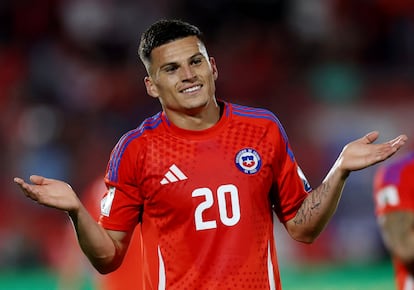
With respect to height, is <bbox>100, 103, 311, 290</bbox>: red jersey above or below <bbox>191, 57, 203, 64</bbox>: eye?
below

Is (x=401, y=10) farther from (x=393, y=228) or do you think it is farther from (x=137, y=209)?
(x=137, y=209)

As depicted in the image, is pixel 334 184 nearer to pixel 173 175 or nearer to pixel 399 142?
pixel 399 142

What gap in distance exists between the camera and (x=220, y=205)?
419 centimetres

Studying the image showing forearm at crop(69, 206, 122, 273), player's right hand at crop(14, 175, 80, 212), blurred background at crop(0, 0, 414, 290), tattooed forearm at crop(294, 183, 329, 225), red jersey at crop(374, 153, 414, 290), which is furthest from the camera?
blurred background at crop(0, 0, 414, 290)

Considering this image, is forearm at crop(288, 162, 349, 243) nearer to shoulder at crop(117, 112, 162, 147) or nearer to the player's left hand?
the player's left hand

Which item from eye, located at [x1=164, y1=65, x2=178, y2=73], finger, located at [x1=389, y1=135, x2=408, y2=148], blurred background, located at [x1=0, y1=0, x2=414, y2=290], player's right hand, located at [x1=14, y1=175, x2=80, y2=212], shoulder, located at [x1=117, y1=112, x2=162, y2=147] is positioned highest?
blurred background, located at [x1=0, y1=0, x2=414, y2=290]

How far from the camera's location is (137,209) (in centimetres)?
436

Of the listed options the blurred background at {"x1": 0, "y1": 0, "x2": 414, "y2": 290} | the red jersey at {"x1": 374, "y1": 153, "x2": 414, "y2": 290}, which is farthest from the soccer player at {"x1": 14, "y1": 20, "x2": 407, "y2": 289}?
the blurred background at {"x1": 0, "y1": 0, "x2": 414, "y2": 290}

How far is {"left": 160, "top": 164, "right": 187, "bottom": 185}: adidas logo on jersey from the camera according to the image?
4258mm

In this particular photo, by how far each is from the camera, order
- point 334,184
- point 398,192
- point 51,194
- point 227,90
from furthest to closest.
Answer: point 227,90 < point 398,192 < point 334,184 < point 51,194

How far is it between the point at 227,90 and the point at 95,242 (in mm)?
8884

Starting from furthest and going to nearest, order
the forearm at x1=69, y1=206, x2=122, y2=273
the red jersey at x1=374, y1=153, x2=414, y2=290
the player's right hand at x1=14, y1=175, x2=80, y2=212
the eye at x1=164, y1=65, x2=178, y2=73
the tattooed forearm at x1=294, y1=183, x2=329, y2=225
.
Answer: the red jersey at x1=374, y1=153, x2=414, y2=290 → the eye at x1=164, y1=65, x2=178, y2=73 → the tattooed forearm at x1=294, y1=183, x2=329, y2=225 → the forearm at x1=69, y1=206, x2=122, y2=273 → the player's right hand at x1=14, y1=175, x2=80, y2=212

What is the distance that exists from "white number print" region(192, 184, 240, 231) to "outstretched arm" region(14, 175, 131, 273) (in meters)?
0.39

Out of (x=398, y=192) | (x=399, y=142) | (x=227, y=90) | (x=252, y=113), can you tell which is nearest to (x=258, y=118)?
(x=252, y=113)
